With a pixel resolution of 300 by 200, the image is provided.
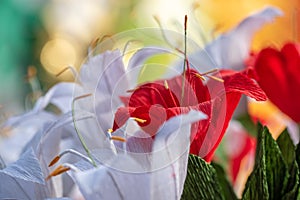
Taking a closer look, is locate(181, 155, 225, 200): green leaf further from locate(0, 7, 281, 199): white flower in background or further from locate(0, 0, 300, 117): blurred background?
locate(0, 0, 300, 117): blurred background

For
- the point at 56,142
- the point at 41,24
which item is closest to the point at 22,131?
the point at 56,142

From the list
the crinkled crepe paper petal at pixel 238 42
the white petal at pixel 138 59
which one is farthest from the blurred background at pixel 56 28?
the white petal at pixel 138 59

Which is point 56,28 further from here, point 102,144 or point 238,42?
point 102,144

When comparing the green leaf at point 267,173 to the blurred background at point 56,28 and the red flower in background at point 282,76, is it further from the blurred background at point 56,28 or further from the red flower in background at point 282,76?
the blurred background at point 56,28

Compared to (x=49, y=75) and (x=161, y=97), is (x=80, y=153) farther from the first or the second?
(x=49, y=75)

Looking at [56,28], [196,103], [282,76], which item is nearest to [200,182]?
[196,103]

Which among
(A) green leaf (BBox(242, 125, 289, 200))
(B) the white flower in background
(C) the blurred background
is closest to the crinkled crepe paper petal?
(B) the white flower in background

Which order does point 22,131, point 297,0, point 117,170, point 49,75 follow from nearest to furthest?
point 117,170
point 22,131
point 49,75
point 297,0
